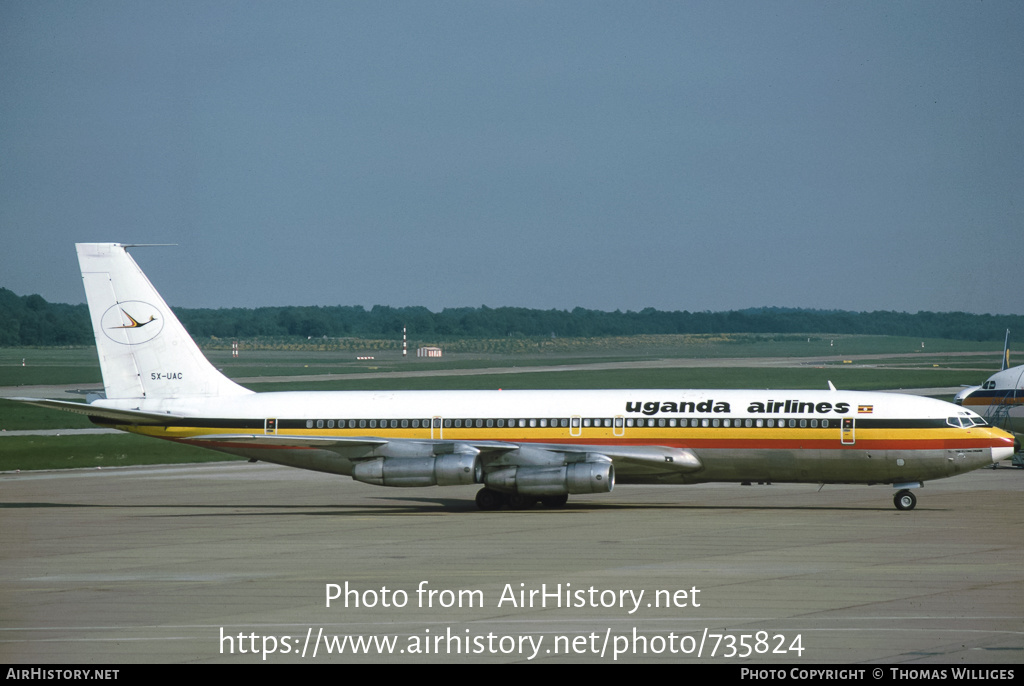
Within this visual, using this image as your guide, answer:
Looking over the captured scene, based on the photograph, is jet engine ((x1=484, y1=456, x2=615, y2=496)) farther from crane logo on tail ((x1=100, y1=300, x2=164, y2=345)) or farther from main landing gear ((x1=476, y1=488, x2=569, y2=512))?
crane logo on tail ((x1=100, y1=300, x2=164, y2=345))

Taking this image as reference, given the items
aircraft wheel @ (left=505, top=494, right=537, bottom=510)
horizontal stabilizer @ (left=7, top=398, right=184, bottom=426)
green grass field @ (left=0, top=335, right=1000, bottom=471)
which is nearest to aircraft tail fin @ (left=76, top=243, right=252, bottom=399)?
horizontal stabilizer @ (left=7, top=398, right=184, bottom=426)

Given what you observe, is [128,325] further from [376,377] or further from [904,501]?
[376,377]

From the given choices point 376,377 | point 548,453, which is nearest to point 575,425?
point 548,453

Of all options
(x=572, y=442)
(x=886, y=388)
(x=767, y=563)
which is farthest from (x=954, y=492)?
(x=886, y=388)

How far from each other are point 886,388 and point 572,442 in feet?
255

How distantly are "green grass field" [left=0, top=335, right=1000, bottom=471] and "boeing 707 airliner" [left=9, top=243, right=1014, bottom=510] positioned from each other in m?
17.1

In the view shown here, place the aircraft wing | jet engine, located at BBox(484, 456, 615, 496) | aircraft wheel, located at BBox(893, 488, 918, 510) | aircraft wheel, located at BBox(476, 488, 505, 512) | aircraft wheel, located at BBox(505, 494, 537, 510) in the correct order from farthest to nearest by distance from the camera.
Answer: aircraft wheel, located at BBox(505, 494, 537, 510), aircraft wheel, located at BBox(476, 488, 505, 512), aircraft wheel, located at BBox(893, 488, 918, 510), the aircraft wing, jet engine, located at BBox(484, 456, 615, 496)

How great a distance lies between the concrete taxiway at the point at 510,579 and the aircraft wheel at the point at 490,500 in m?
0.88

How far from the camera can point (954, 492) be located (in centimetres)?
5044

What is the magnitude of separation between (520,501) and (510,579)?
17338 mm

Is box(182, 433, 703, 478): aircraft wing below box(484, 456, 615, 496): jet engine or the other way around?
the other way around

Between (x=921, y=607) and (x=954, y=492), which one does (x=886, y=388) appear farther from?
(x=921, y=607)

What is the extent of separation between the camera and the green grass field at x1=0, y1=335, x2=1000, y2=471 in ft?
224

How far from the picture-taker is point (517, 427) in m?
44.0
